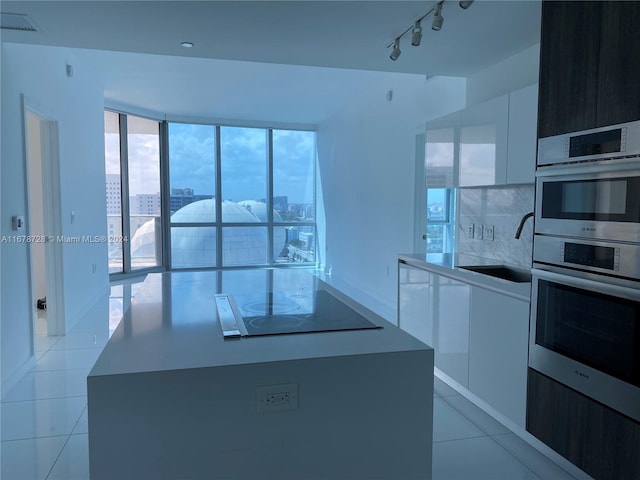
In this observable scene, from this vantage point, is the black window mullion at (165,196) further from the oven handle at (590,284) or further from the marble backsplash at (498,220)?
the oven handle at (590,284)

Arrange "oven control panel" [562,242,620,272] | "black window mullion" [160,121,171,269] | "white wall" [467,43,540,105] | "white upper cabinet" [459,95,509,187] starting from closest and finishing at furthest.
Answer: "oven control panel" [562,242,620,272] → "white upper cabinet" [459,95,509,187] → "white wall" [467,43,540,105] → "black window mullion" [160,121,171,269]

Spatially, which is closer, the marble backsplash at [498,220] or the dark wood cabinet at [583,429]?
the dark wood cabinet at [583,429]

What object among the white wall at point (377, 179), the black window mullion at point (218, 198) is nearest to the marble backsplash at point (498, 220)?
the white wall at point (377, 179)

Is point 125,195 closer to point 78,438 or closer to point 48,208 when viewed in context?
point 48,208

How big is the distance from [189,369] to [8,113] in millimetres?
2874

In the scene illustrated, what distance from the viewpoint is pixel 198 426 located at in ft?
3.78

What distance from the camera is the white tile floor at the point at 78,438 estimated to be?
2.13 m

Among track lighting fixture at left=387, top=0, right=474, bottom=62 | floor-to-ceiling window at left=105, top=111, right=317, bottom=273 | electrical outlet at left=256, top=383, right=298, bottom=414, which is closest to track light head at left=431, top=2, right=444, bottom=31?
track lighting fixture at left=387, top=0, right=474, bottom=62

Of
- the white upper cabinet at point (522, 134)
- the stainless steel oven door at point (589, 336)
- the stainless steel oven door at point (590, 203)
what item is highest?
the white upper cabinet at point (522, 134)

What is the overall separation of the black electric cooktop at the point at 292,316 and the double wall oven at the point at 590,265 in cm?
102

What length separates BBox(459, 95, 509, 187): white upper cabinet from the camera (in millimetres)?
2727

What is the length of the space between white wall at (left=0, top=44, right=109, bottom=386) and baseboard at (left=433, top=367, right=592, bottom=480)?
2885 millimetres

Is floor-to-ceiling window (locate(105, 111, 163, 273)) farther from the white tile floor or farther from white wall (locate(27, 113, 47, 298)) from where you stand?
the white tile floor

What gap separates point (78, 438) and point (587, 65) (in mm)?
3093
